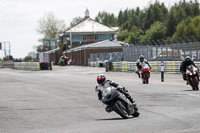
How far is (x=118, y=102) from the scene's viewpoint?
1088 cm

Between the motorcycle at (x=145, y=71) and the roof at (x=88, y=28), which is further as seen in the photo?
the roof at (x=88, y=28)

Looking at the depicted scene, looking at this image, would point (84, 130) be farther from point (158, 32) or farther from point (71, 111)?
point (158, 32)

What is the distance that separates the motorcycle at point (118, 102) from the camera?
1087cm

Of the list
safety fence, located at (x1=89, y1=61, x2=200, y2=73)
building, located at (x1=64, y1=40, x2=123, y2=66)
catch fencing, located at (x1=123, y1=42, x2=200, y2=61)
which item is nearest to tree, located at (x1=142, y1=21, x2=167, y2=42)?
building, located at (x1=64, y1=40, x2=123, y2=66)

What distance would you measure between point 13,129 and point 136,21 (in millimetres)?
173031

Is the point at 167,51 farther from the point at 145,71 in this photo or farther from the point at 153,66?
the point at 145,71

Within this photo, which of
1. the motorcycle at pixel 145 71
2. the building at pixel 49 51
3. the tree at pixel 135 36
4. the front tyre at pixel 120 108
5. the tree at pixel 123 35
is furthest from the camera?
the tree at pixel 123 35

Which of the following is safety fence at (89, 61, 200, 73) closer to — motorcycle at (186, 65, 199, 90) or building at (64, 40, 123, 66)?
motorcycle at (186, 65, 199, 90)

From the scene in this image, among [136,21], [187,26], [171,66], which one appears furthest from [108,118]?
[136,21]

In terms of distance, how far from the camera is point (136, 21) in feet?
595

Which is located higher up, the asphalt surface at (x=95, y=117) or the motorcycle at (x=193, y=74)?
the motorcycle at (x=193, y=74)

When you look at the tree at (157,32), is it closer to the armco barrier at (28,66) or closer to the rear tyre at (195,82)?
the armco barrier at (28,66)

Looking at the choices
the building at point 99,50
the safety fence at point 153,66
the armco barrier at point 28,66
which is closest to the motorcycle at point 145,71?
the safety fence at point 153,66

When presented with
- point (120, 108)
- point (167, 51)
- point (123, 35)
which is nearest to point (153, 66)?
point (167, 51)
